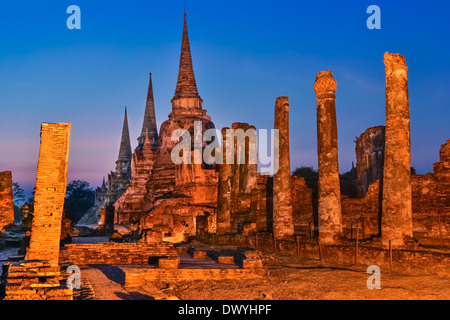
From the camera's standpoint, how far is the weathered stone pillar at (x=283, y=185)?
1839cm

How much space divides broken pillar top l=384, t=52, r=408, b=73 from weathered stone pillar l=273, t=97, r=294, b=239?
493 cm

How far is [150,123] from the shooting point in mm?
61594

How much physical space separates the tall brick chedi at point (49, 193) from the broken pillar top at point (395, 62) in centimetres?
885

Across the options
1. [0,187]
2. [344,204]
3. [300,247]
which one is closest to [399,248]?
[300,247]

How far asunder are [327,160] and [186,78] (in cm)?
3863

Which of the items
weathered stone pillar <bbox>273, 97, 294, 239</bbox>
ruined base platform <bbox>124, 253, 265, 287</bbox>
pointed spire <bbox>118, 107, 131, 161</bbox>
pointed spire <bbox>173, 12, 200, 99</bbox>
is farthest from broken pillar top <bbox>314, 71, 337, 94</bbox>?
pointed spire <bbox>118, 107, 131, 161</bbox>

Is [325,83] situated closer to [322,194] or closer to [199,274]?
[322,194]

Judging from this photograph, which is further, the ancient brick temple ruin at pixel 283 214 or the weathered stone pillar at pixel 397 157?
the weathered stone pillar at pixel 397 157
